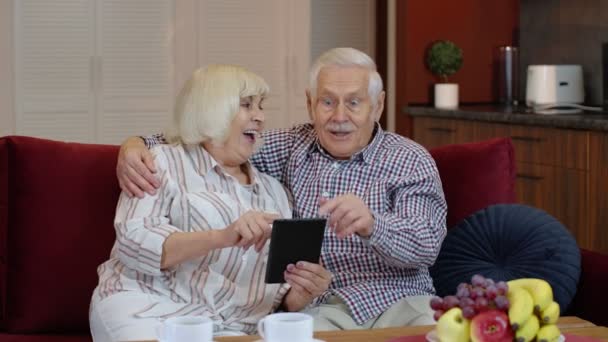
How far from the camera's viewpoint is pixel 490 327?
187 cm

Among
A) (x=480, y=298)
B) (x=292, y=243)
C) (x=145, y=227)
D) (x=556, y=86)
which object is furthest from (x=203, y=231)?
(x=556, y=86)

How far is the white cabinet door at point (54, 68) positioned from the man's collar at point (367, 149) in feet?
11.4

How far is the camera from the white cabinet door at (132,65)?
20.6 feet

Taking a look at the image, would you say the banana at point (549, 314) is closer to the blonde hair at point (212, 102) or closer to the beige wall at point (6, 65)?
the blonde hair at point (212, 102)

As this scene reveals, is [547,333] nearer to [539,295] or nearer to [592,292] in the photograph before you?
[539,295]

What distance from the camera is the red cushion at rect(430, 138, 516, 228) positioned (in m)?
3.09

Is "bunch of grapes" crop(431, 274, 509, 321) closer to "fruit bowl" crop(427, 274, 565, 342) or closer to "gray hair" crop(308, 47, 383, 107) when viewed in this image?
"fruit bowl" crop(427, 274, 565, 342)

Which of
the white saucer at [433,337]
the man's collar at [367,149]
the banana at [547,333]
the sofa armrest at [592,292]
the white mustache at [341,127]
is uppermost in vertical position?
the white mustache at [341,127]

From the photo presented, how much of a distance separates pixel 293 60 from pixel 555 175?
2210mm

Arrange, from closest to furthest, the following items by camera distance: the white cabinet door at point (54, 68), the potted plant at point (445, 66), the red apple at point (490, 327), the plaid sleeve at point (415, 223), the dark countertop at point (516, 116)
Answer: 1. the red apple at point (490, 327)
2. the plaid sleeve at point (415, 223)
3. the dark countertop at point (516, 116)
4. the potted plant at point (445, 66)
5. the white cabinet door at point (54, 68)

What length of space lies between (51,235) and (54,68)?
3420mm

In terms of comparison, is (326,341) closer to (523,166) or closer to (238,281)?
(238,281)

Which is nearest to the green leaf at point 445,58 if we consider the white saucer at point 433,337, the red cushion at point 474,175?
the red cushion at point 474,175

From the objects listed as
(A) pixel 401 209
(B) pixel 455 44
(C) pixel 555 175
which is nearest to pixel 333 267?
(A) pixel 401 209
